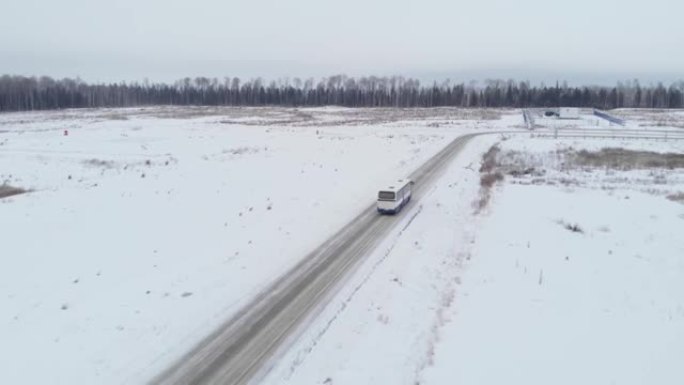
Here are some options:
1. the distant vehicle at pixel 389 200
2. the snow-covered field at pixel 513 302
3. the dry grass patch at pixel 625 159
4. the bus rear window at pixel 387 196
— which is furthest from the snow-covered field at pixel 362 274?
the dry grass patch at pixel 625 159

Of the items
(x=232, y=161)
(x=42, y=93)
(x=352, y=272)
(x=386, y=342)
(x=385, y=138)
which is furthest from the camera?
(x=42, y=93)

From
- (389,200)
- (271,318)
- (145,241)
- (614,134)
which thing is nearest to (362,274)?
(271,318)

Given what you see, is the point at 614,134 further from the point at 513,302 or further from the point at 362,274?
the point at 362,274

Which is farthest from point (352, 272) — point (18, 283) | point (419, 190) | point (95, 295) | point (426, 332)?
point (419, 190)

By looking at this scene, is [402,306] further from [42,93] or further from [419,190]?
[42,93]

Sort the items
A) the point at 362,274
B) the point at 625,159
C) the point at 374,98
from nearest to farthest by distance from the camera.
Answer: the point at 362,274 < the point at 625,159 < the point at 374,98

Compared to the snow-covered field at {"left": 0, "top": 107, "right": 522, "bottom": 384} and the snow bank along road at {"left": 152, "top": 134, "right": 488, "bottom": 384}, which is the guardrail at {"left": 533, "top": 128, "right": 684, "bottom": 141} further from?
the snow bank along road at {"left": 152, "top": 134, "right": 488, "bottom": 384}
